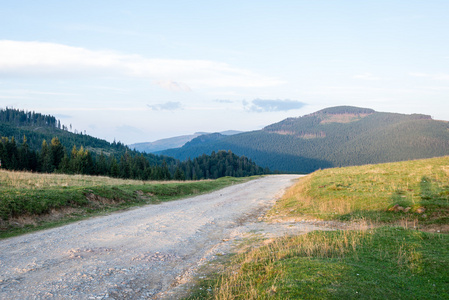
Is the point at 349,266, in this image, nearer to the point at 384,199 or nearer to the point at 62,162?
the point at 384,199

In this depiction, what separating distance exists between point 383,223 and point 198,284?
10717 millimetres

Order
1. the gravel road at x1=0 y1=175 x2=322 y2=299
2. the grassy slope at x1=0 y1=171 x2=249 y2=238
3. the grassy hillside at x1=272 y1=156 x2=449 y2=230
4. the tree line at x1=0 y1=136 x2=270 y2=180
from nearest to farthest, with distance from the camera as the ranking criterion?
the gravel road at x1=0 y1=175 x2=322 y2=299 → the grassy hillside at x1=272 y1=156 x2=449 y2=230 → the grassy slope at x1=0 y1=171 x2=249 y2=238 → the tree line at x1=0 y1=136 x2=270 y2=180

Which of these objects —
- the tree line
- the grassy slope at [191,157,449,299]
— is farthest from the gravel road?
the tree line

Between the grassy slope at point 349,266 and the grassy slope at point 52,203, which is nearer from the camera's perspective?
the grassy slope at point 349,266

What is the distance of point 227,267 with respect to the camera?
830cm

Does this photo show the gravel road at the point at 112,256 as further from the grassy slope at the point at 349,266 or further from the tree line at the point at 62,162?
the tree line at the point at 62,162

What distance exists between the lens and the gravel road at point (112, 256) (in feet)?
22.7

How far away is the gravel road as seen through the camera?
6.93 meters

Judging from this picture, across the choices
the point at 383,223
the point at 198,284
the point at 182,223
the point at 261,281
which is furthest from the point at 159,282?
the point at 383,223

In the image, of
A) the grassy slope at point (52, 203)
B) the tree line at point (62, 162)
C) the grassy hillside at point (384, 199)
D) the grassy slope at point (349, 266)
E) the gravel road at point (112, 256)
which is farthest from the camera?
the tree line at point (62, 162)

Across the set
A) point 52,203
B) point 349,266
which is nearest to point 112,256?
point 349,266

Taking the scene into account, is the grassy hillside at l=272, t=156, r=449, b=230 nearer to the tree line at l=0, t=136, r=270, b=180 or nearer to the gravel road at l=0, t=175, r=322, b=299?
the gravel road at l=0, t=175, r=322, b=299

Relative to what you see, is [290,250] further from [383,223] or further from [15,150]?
[15,150]

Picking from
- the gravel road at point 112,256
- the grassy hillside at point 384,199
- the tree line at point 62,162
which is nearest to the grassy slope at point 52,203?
the gravel road at point 112,256
